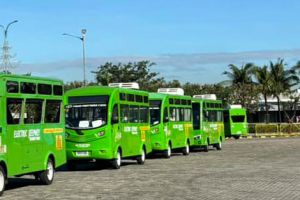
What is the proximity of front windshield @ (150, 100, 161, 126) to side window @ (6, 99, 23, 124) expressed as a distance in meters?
14.7

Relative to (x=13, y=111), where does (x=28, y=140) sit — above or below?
below

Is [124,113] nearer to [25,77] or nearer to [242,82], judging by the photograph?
[25,77]

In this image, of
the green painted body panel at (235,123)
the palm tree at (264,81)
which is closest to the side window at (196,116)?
the green painted body panel at (235,123)

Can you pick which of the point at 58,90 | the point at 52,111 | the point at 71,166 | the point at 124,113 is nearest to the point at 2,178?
the point at 52,111

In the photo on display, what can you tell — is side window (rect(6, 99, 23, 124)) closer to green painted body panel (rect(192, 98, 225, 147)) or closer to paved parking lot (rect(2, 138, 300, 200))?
paved parking lot (rect(2, 138, 300, 200))

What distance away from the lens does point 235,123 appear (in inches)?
2506

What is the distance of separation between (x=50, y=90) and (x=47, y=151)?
1.61 meters

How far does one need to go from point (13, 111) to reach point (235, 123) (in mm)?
49768

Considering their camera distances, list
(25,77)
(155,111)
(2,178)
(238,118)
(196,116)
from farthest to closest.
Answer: (238,118)
(196,116)
(155,111)
(25,77)
(2,178)

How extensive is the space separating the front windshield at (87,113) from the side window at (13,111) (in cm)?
676

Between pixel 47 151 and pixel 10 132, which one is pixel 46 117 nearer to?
pixel 47 151

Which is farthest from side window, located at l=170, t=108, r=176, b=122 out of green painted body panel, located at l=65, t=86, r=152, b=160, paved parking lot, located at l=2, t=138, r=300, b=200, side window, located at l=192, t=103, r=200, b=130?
paved parking lot, located at l=2, t=138, r=300, b=200

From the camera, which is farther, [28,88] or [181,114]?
[181,114]

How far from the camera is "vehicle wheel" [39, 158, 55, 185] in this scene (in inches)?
673
